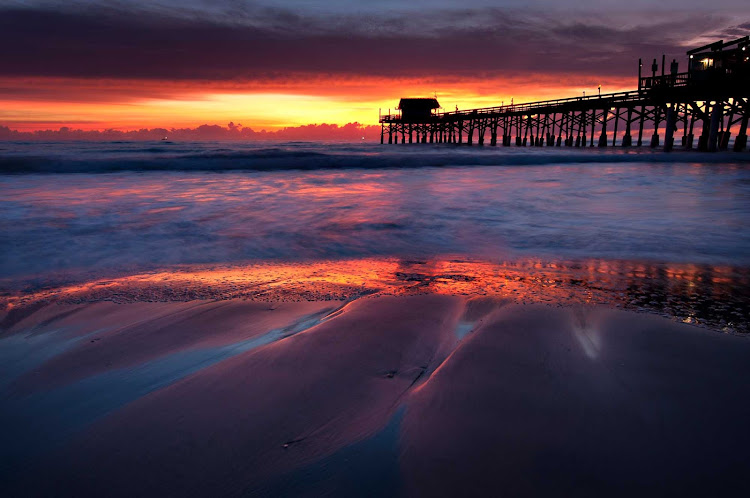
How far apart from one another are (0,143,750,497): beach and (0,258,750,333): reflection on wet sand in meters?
0.04

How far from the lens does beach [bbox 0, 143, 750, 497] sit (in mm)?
1684

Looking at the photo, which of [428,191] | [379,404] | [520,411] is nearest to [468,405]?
[520,411]

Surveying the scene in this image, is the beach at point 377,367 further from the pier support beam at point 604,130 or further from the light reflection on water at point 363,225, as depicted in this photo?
the pier support beam at point 604,130

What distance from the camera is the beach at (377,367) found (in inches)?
66.3

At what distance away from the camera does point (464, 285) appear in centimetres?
413

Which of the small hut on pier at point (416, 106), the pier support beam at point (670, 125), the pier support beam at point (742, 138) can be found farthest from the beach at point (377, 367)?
the small hut on pier at point (416, 106)

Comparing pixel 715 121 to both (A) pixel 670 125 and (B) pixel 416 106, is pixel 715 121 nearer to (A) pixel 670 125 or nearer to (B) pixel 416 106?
(A) pixel 670 125

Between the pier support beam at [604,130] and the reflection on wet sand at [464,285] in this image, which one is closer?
the reflection on wet sand at [464,285]

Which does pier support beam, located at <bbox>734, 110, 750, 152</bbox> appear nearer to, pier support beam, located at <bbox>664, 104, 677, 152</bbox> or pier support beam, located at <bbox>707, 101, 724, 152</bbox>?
pier support beam, located at <bbox>707, 101, 724, 152</bbox>

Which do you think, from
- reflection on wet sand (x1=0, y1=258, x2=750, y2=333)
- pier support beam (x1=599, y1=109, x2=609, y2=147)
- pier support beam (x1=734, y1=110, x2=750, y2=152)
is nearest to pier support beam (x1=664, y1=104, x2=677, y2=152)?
pier support beam (x1=734, y1=110, x2=750, y2=152)

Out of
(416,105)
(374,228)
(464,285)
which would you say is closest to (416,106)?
(416,105)

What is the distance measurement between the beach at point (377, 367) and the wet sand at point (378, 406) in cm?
1

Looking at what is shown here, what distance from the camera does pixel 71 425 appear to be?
2023 mm

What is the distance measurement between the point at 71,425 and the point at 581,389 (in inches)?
96.0
